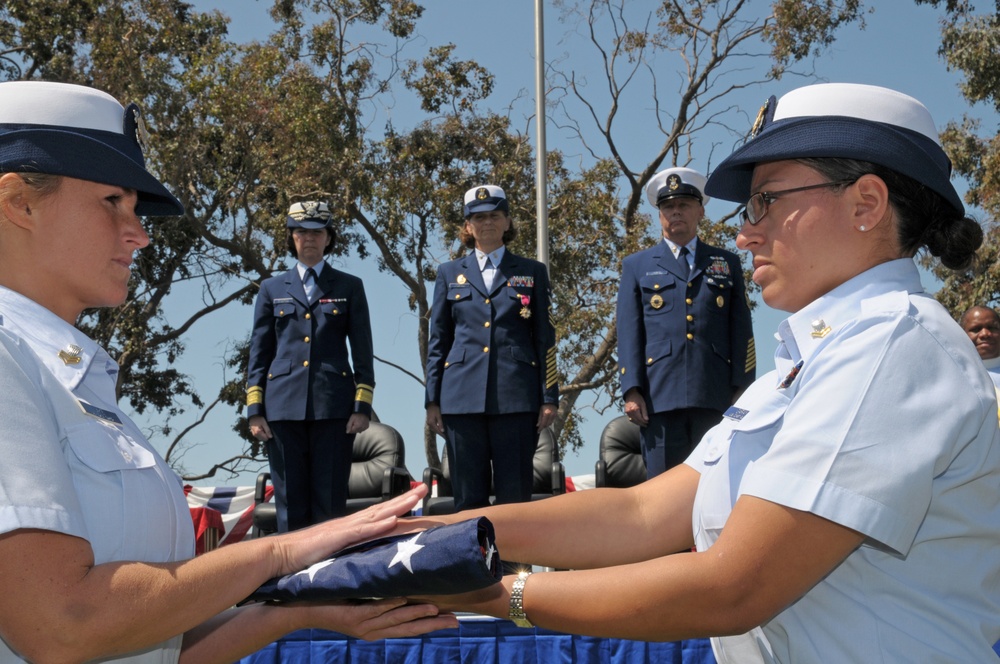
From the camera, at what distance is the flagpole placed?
520 inches

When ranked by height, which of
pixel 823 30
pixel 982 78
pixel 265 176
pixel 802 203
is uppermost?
pixel 823 30

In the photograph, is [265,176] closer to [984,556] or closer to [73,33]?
[73,33]

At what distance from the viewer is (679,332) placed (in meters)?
6.33

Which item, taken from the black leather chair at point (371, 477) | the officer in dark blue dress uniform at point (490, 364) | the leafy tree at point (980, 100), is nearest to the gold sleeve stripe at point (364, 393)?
the officer in dark blue dress uniform at point (490, 364)

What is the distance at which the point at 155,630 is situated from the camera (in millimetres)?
1644

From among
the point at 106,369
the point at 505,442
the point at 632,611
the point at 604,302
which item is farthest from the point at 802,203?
the point at 604,302

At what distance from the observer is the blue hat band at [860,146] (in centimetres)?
186

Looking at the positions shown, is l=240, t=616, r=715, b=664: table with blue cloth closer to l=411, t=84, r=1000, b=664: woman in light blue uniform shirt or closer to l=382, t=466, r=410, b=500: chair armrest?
l=411, t=84, r=1000, b=664: woman in light blue uniform shirt

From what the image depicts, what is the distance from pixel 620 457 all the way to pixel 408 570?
704cm

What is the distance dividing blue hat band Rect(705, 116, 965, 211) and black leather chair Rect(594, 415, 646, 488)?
21.6 ft

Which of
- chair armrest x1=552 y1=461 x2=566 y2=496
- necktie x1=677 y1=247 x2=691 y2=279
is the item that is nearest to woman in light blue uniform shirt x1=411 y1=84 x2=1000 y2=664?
necktie x1=677 y1=247 x2=691 y2=279

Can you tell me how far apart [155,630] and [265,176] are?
15.3m

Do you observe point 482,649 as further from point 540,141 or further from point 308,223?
point 540,141

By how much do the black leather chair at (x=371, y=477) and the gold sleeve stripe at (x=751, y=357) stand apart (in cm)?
313
